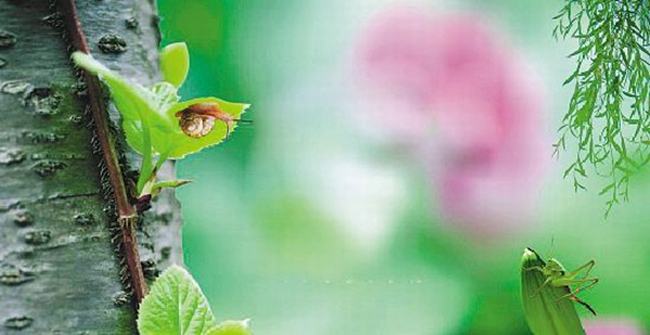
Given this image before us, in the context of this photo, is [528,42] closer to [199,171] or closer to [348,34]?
[348,34]

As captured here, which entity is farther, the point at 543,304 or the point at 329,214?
the point at 329,214

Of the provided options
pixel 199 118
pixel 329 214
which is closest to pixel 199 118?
pixel 199 118

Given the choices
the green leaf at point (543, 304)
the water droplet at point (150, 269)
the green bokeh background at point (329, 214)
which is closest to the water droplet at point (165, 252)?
the water droplet at point (150, 269)

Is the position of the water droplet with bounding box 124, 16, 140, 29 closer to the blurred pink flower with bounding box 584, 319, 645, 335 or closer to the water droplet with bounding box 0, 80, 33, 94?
the water droplet with bounding box 0, 80, 33, 94

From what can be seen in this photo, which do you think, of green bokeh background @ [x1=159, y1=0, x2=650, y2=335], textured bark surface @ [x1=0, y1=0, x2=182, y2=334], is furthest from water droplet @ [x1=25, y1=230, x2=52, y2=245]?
green bokeh background @ [x1=159, y1=0, x2=650, y2=335]

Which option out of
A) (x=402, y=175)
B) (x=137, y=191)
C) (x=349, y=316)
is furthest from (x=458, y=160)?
(x=137, y=191)

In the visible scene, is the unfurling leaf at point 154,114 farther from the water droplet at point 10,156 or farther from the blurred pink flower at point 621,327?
the blurred pink flower at point 621,327

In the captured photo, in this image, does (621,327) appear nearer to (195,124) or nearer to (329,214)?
(329,214)
